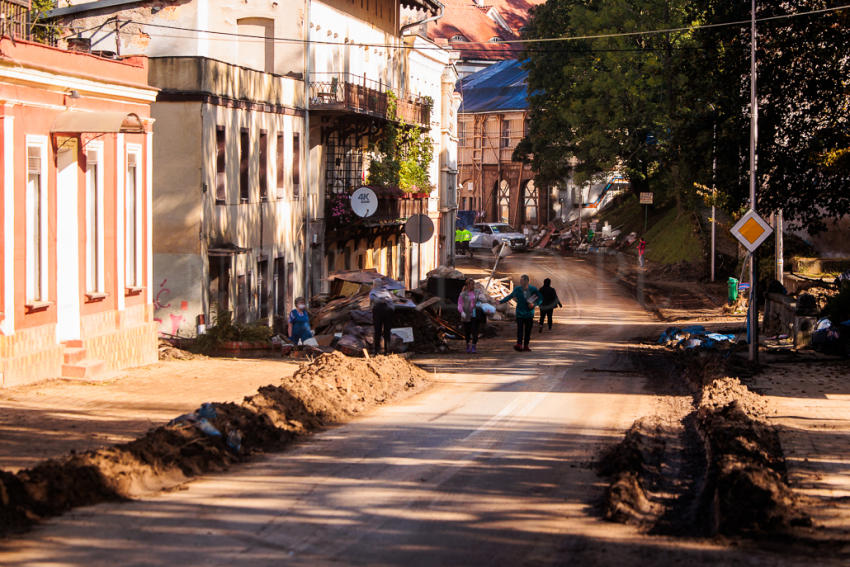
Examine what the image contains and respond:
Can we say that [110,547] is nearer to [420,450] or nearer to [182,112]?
[420,450]

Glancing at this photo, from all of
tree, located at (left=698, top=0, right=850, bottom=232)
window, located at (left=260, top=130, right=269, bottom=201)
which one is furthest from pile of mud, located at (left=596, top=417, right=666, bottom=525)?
window, located at (left=260, top=130, right=269, bottom=201)

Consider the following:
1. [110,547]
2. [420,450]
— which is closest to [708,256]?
[420,450]

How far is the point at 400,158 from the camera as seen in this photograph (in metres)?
46.0

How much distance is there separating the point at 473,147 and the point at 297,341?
71044 millimetres

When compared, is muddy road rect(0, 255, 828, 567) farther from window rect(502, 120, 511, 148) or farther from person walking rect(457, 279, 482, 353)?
window rect(502, 120, 511, 148)

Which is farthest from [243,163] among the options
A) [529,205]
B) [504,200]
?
[504,200]

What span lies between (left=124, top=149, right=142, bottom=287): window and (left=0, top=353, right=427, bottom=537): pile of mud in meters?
5.08

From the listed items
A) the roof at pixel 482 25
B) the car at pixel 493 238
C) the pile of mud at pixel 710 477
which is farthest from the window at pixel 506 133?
the pile of mud at pixel 710 477

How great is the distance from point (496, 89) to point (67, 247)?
263 ft

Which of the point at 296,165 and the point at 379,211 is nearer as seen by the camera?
the point at 296,165

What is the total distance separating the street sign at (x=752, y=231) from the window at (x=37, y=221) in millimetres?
12200

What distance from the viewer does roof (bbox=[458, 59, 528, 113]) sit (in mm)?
91938

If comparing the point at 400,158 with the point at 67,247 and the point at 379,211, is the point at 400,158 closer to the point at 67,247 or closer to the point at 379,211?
the point at 379,211

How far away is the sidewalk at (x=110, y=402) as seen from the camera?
1221 cm
